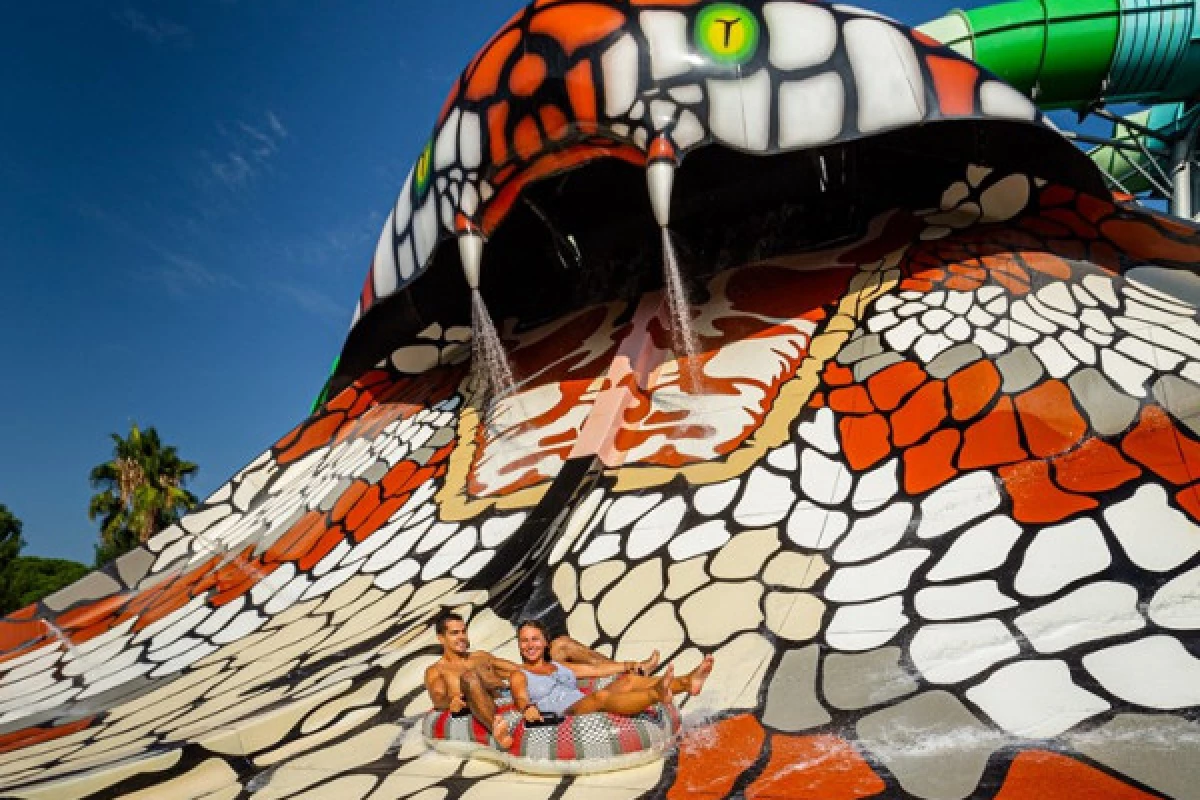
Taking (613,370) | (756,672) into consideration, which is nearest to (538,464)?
(613,370)

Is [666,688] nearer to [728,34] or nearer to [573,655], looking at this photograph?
[573,655]

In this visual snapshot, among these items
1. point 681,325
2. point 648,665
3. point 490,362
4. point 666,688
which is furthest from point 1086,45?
point 666,688

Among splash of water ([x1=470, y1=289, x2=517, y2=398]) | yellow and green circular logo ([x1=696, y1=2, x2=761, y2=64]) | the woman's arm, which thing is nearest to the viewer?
the woman's arm

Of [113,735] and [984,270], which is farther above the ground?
[984,270]

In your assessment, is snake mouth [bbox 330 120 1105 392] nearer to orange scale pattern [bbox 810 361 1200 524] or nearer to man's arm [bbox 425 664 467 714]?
orange scale pattern [bbox 810 361 1200 524]

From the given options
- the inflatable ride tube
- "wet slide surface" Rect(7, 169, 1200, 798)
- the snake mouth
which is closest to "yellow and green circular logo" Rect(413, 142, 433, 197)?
the snake mouth

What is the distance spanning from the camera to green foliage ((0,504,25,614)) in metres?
15.5

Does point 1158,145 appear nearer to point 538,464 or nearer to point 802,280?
point 802,280

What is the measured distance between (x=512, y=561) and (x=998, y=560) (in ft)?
7.47

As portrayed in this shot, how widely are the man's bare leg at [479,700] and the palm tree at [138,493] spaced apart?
51.4 feet

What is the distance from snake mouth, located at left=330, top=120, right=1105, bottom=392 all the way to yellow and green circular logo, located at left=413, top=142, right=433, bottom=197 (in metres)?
0.49

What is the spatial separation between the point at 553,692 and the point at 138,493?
17157 millimetres

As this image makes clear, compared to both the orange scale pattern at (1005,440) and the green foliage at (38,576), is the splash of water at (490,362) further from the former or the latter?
the green foliage at (38,576)

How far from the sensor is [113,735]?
13.2 ft
